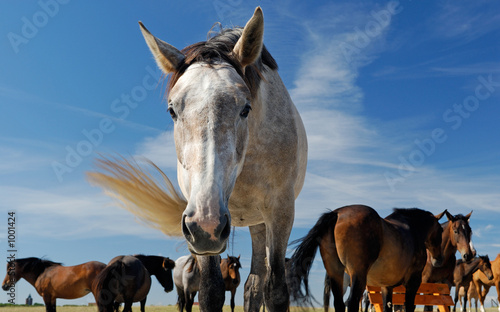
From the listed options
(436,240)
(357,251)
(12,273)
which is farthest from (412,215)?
(12,273)

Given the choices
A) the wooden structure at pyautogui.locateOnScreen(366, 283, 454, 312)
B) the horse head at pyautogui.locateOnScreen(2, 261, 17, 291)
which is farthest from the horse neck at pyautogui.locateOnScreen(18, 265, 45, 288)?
the wooden structure at pyautogui.locateOnScreen(366, 283, 454, 312)

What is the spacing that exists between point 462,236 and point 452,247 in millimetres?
723

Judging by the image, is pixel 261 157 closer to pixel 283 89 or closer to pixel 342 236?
pixel 283 89

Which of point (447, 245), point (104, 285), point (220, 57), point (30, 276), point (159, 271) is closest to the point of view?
point (220, 57)

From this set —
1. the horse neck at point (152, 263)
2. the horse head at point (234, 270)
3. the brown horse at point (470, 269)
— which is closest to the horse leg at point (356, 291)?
the horse head at point (234, 270)

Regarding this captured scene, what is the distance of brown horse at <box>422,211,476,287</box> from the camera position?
11430mm

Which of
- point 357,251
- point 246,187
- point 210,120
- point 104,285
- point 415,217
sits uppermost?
point 415,217

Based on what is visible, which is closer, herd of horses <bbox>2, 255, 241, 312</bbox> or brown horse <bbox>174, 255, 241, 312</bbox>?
herd of horses <bbox>2, 255, 241, 312</bbox>

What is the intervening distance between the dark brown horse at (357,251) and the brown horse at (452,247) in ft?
14.1

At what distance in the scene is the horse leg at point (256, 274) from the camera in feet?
15.0

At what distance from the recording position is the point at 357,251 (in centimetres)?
658

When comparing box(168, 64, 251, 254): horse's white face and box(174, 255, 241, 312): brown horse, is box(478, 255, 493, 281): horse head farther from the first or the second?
box(168, 64, 251, 254): horse's white face

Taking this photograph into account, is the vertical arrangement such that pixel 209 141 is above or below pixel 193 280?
above

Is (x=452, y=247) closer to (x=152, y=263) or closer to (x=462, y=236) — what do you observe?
(x=462, y=236)
